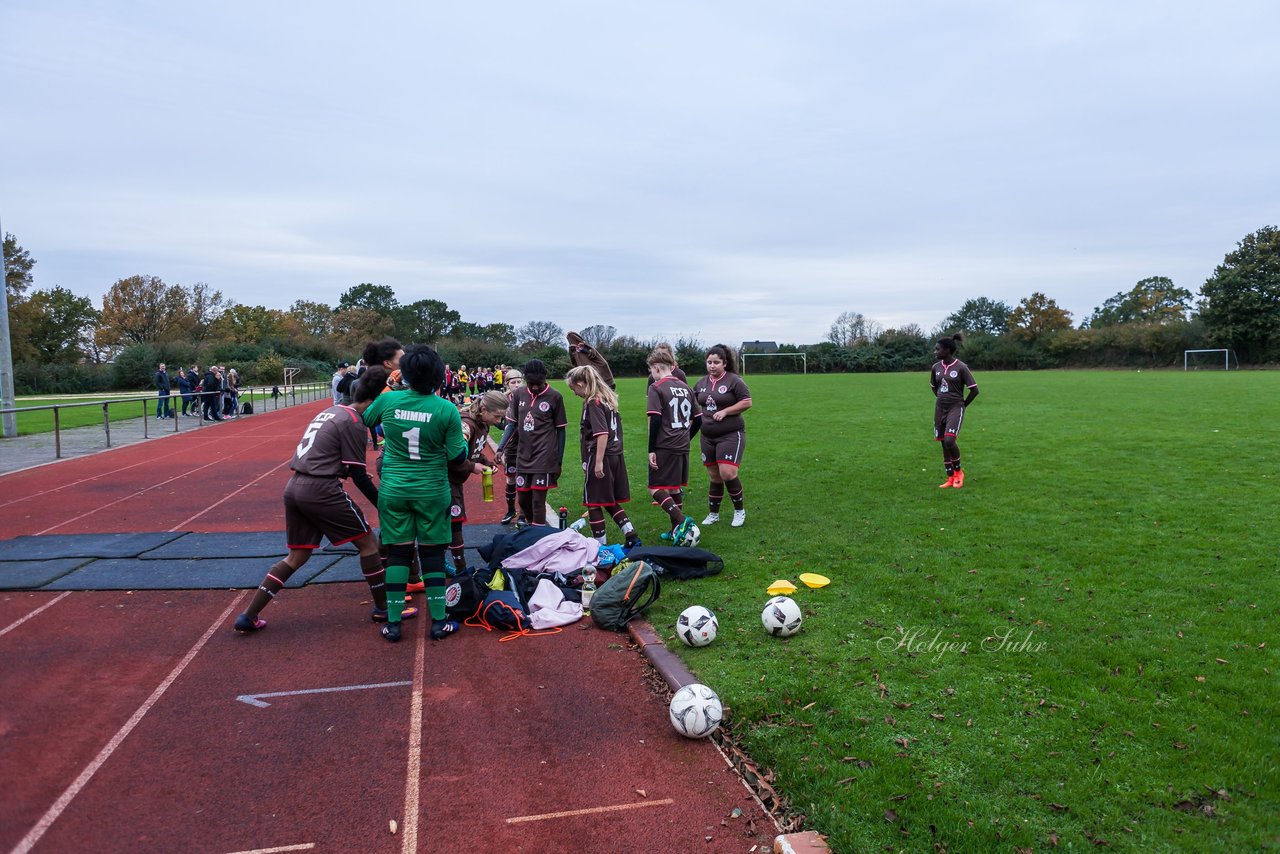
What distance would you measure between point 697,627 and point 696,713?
39.6 inches

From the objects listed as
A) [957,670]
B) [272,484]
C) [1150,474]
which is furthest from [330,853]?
[1150,474]

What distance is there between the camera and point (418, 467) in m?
5.00

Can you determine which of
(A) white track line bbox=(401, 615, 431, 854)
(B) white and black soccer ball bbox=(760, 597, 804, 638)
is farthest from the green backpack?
(A) white track line bbox=(401, 615, 431, 854)

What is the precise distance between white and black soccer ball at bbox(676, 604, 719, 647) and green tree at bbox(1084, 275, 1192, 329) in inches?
3783

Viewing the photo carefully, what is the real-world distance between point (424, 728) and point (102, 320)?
263 feet

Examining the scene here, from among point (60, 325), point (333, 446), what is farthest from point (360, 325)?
point (333, 446)

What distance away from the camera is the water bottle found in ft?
18.7

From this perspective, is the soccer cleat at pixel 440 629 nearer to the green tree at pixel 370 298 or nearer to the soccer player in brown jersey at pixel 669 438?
the soccer player in brown jersey at pixel 669 438

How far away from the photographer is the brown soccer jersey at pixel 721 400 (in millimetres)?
7641

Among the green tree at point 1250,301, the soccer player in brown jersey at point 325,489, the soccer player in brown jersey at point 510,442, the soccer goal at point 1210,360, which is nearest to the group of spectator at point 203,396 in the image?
the soccer player in brown jersey at point 510,442

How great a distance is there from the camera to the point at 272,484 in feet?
38.6

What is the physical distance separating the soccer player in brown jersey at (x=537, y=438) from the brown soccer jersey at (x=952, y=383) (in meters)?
5.40

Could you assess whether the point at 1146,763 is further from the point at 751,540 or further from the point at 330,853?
the point at 751,540

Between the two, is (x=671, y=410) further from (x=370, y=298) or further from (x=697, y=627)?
(x=370, y=298)
